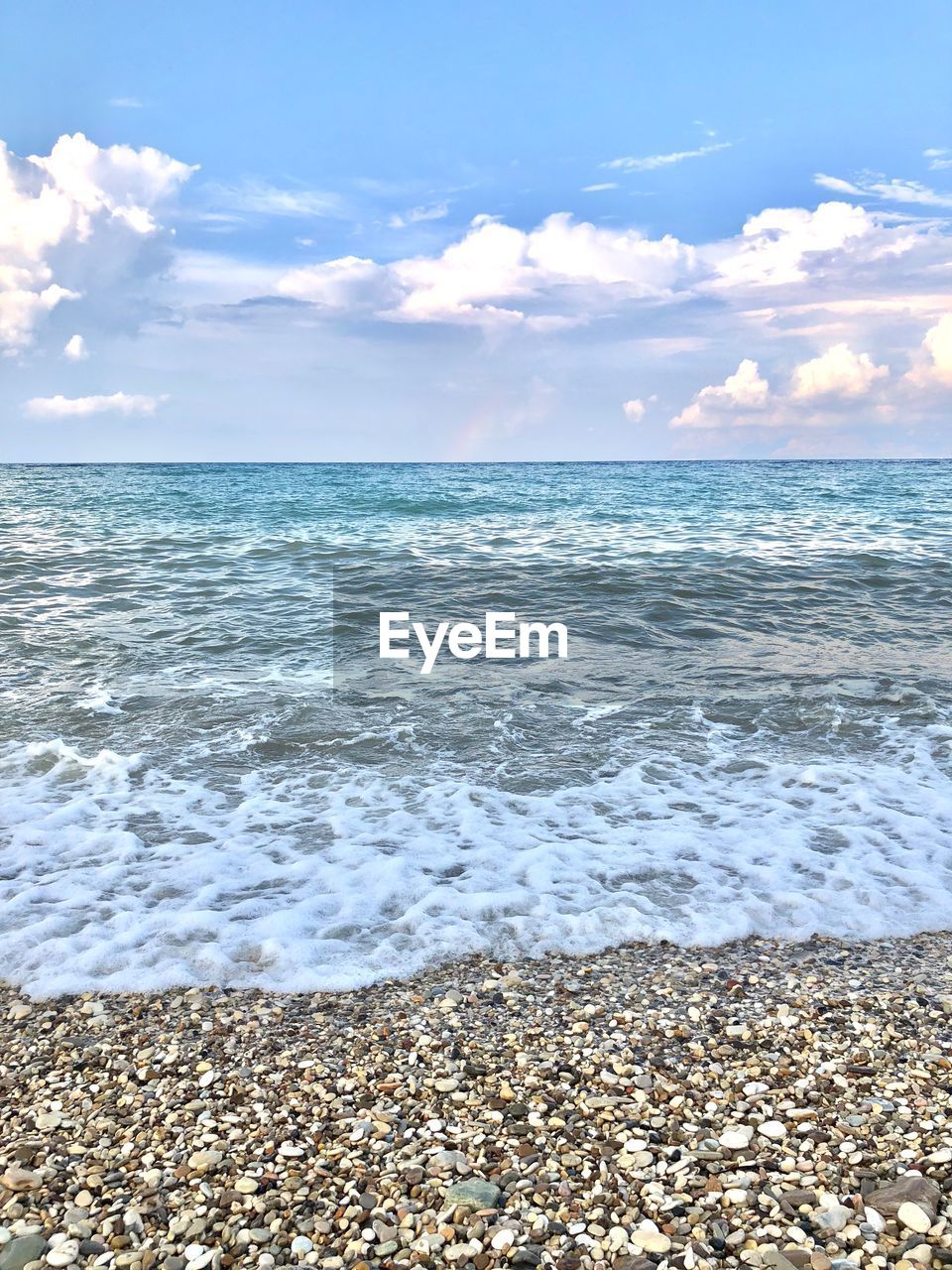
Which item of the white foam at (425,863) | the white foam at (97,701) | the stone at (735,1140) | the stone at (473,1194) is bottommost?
the white foam at (425,863)

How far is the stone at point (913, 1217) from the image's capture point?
2.64 metres

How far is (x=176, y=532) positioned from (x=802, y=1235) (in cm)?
2217

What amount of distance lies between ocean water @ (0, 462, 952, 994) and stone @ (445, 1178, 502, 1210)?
157 cm

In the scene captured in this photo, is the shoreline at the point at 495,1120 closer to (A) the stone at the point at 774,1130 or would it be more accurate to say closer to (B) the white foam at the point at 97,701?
(A) the stone at the point at 774,1130

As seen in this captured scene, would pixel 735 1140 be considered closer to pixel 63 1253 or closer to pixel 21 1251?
pixel 63 1253

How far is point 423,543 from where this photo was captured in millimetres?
20266

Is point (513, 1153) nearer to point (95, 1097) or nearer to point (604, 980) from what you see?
point (604, 980)

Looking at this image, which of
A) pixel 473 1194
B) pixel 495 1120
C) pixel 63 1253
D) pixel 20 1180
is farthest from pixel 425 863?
pixel 63 1253

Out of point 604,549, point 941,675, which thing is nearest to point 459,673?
point 941,675

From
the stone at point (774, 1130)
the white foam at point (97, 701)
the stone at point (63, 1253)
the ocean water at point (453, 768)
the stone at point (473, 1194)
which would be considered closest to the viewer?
the stone at point (63, 1253)

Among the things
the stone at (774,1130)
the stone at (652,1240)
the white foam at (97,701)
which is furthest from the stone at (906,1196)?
the white foam at (97,701)

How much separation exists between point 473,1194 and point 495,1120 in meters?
0.36

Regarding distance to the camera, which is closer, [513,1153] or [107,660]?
[513,1153]

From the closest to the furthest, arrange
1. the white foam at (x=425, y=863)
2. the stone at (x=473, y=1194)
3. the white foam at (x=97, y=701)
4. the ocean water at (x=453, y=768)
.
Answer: the stone at (x=473, y=1194), the white foam at (x=425, y=863), the ocean water at (x=453, y=768), the white foam at (x=97, y=701)
